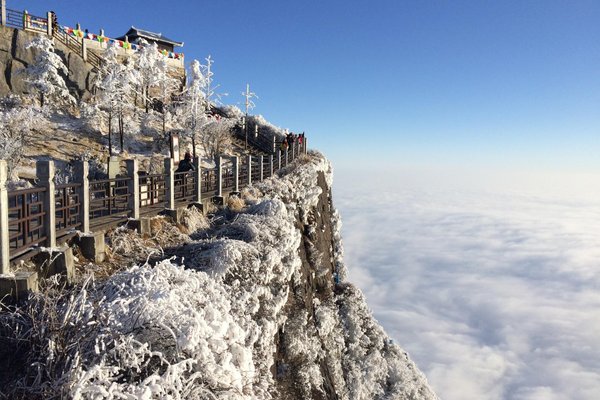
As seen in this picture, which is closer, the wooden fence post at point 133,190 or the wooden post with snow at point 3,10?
the wooden fence post at point 133,190

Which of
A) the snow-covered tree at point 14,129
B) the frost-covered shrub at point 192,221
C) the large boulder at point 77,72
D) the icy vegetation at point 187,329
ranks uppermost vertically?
the large boulder at point 77,72

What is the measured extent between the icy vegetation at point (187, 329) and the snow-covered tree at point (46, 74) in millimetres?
24684

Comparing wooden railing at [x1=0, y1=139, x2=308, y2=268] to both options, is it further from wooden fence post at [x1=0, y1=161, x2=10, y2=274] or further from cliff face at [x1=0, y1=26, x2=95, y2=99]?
cliff face at [x1=0, y1=26, x2=95, y2=99]

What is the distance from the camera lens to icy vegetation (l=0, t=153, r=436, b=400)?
3.16 m

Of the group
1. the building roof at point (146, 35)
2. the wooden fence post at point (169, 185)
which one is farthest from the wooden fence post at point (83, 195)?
the building roof at point (146, 35)

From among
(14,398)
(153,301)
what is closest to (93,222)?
(153,301)

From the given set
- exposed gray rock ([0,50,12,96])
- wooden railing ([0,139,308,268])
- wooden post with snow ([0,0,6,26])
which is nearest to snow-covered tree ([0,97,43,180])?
exposed gray rock ([0,50,12,96])

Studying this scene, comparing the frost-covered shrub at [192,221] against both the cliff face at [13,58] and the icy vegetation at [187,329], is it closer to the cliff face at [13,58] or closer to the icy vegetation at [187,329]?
the icy vegetation at [187,329]

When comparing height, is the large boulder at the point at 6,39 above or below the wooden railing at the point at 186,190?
above

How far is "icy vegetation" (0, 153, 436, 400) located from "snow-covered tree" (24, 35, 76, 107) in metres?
24.7

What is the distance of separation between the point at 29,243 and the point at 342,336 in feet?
42.0

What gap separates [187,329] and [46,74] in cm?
3130

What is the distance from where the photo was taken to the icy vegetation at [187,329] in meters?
3.16

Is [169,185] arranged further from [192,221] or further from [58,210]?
[58,210]
